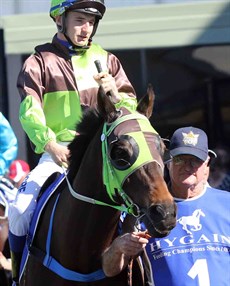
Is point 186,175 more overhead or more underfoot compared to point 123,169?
more underfoot

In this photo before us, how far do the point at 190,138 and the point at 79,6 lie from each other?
1113 millimetres

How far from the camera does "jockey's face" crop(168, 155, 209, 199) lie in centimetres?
436

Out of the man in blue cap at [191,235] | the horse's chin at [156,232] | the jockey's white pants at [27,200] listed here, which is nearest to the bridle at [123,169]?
the horse's chin at [156,232]

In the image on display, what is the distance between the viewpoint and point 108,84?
180 inches

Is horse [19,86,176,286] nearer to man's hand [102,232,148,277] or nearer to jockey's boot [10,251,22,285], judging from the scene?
man's hand [102,232,148,277]

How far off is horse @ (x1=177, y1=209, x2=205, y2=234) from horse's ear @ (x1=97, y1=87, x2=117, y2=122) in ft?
2.14

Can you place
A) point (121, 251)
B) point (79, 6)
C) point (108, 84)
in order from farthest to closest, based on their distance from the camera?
point (79, 6) < point (108, 84) < point (121, 251)

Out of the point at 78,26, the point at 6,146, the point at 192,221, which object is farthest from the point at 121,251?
the point at 6,146

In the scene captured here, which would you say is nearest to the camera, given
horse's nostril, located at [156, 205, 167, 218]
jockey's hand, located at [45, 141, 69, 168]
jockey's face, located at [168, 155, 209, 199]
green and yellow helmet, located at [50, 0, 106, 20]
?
horse's nostril, located at [156, 205, 167, 218]

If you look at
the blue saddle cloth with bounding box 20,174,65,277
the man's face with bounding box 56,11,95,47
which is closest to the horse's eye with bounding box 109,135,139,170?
the blue saddle cloth with bounding box 20,174,65,277

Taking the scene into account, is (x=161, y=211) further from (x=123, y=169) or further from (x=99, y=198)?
(x=99, y=198)

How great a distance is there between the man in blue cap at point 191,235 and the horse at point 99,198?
21cm

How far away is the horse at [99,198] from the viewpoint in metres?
3.87

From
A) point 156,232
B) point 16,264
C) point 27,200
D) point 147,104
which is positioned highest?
point 147,104
